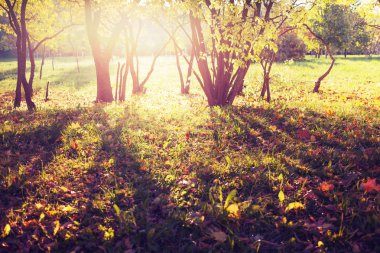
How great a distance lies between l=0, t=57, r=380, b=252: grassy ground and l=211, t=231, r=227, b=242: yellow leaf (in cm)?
2

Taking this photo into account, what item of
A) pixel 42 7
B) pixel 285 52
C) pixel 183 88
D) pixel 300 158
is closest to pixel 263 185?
pixel 300 158

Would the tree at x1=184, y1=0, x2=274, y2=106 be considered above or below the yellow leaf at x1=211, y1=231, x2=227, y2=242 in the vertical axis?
above

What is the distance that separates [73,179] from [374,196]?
15.1ft

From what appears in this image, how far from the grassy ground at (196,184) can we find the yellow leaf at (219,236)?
22 millimetres

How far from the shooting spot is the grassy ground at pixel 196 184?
3459 millimetres

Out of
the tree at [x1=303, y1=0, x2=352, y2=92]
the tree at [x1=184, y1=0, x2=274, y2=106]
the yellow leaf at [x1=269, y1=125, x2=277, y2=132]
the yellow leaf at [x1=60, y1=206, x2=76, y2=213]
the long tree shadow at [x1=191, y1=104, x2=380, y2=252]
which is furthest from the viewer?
the tree at [x1=303, y1=0, x2=352, y2=92]

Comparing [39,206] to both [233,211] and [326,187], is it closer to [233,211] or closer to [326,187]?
[233,211]

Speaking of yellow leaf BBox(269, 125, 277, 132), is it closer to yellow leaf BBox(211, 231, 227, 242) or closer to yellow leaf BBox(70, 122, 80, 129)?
yellow leaf BBox(211, 231, 227, 242)

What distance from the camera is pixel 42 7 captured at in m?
18.8

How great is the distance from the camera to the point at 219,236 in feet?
11.2

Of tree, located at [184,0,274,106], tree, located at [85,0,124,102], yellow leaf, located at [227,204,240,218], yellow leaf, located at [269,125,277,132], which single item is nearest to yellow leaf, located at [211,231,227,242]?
yellow leaf, located at [227,204,240,218]

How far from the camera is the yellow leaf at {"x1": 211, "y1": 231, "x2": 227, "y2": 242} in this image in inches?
133

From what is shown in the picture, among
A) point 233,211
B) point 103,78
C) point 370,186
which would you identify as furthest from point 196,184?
point 103,78

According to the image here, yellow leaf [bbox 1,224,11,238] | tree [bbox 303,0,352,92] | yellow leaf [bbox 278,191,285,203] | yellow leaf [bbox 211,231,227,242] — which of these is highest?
tree [bbox 303,0,352,92]
